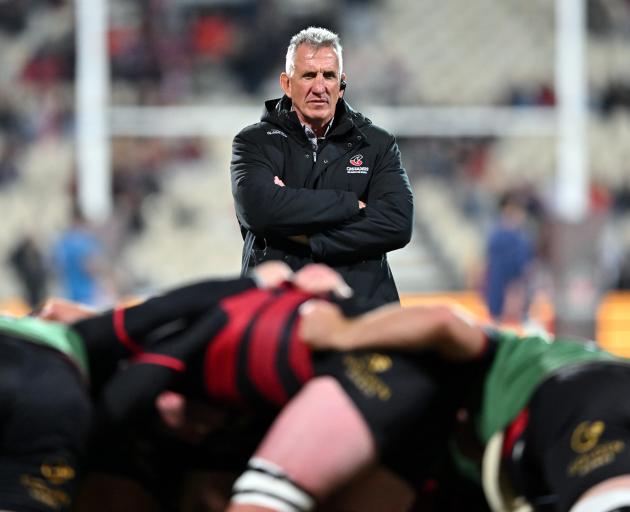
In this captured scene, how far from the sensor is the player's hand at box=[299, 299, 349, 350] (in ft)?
9.27

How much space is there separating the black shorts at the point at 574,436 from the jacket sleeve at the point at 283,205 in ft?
3.94

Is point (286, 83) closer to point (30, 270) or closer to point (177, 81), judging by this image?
point (30, 270)

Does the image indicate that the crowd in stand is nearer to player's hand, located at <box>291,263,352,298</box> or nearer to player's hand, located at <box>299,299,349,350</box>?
player's hand, located at <box>291,263,352,298</box>

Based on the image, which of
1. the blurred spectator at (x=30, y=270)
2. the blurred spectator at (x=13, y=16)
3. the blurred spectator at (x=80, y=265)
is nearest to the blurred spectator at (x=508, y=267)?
the blurred spectator at (x=80, y=265)

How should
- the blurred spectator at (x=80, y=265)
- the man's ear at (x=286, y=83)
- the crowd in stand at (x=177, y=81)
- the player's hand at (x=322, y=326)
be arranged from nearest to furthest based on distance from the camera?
1. the player's hand at (x=322, y=326)
2. the man's ear at (x=286, y=83)
3. the blurred spectator at (x=80, y=265)
4. the crowd in stand at (x=177, y=81)

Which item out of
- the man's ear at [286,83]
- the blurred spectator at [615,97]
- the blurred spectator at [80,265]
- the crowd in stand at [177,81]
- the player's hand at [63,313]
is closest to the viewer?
the player's hand at [63,313]

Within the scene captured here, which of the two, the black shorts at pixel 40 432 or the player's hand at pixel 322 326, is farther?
the player's hand at pixel 322 326

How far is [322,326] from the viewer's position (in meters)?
2.84

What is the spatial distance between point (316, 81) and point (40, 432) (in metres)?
1.71

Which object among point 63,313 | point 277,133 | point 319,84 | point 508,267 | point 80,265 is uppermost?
point 319,84

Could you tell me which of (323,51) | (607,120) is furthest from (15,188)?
(323,51)

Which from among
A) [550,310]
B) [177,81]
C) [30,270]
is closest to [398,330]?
[550,310]

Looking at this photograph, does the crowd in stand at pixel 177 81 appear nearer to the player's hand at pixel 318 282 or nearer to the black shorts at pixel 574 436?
the player's hand at pixel 318 282

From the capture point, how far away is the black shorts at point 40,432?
8.76 feet
